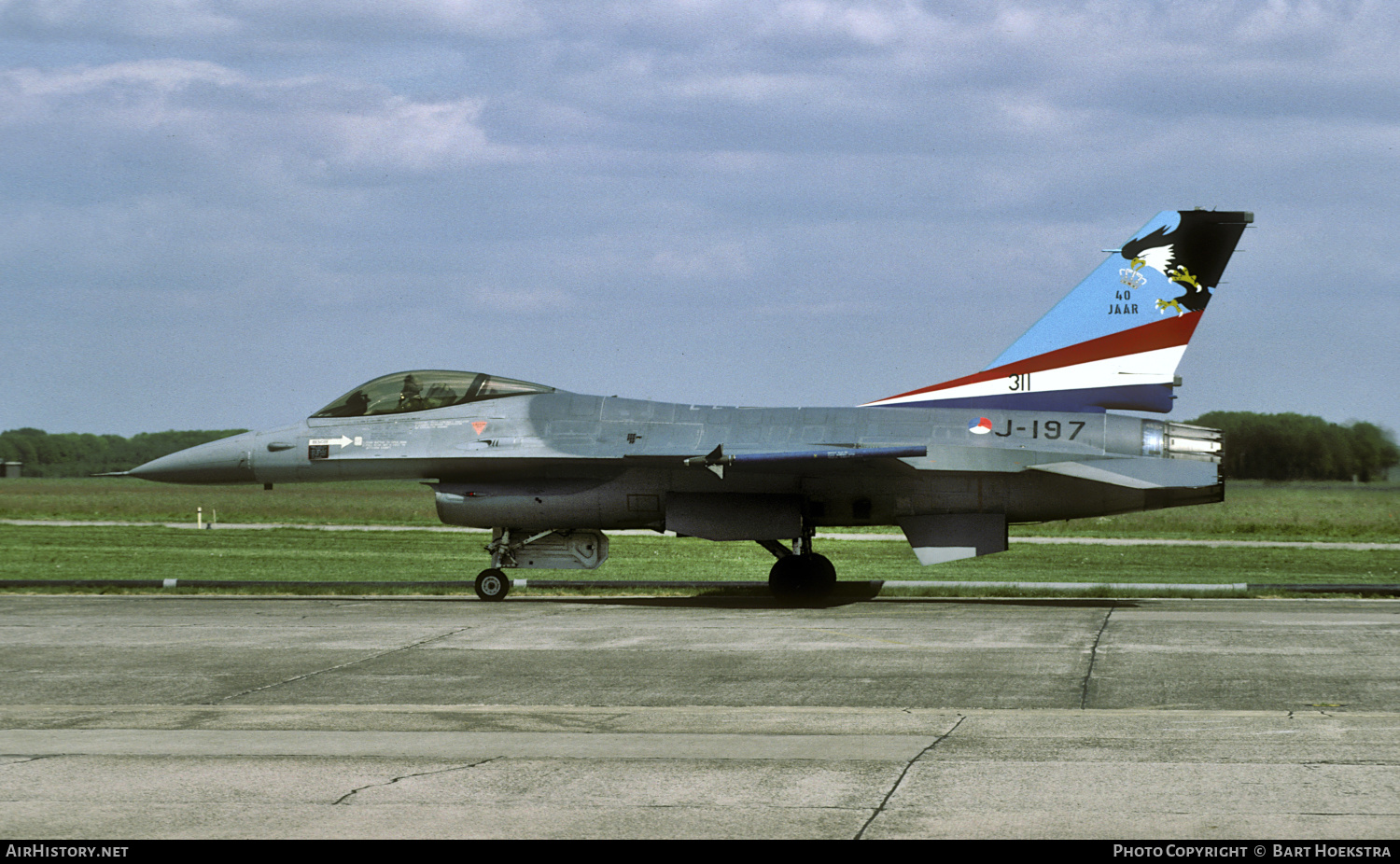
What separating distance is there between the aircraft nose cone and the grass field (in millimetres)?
3259

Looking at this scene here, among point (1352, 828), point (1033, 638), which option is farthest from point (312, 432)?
point (1352, 828)

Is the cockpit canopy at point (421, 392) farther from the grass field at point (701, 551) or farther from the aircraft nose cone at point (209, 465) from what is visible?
the grass field at point (701, 551)

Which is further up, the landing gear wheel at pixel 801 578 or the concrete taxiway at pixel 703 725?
the landing gear wheel at pixel 801 578

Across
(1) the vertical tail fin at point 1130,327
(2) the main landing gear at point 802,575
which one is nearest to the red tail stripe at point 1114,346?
(1) the vertical tail fin at point 1130,327

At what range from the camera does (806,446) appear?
18531 mm

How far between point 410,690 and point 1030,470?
33.3 ft

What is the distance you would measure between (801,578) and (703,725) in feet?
33.1

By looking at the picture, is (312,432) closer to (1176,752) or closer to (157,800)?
(157,800)

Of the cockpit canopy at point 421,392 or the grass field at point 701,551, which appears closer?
the cockpit canopy at point 421,392

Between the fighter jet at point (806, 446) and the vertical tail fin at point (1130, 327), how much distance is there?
1.0 inches

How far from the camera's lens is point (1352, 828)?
6.04 m

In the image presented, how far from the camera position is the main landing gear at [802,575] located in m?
19.2

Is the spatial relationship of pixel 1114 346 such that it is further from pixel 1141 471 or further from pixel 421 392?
pixel 421 392

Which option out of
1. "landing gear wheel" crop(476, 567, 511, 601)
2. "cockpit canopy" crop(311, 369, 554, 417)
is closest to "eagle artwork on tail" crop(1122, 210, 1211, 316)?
"cockpit canopy" crop(311, 369, 554, 417)
